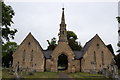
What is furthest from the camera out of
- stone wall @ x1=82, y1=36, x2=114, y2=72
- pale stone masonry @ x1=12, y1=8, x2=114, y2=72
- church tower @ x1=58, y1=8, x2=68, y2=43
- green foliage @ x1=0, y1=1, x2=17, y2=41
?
church tower @ x1=58, y1=8, x2=68, y2=43

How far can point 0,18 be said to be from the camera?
75.9ft

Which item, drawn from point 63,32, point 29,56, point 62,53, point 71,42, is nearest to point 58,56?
point 62,53

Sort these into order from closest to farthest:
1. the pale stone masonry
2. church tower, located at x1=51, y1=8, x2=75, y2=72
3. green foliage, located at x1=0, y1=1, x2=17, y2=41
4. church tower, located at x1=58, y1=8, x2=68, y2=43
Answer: green foliage, located at x1=0, y1=1, x2=17, y2=41 < church tower, located at x1=51, y1=8, x2=75, y2=72 < the pale stone masonry < church tower, located at x1=58, y1=8, x2=68, y2=43

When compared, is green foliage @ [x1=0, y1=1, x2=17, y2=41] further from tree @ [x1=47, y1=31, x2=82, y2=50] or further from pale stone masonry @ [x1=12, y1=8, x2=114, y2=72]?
tree @ [x1=47, y1=31, x2=82, y2=50]

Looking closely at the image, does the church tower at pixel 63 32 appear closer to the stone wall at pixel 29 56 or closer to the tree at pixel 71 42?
the stone wall at pixel 29 56

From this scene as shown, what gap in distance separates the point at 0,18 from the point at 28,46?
62.9 feet

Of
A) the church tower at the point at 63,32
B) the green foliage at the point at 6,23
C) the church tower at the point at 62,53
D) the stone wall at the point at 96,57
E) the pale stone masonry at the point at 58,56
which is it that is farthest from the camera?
the church tower at the point at 63,32

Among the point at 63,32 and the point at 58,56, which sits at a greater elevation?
the point at 63,32

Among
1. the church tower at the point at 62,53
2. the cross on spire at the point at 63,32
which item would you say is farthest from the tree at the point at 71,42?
the church tower at the point at 62,53

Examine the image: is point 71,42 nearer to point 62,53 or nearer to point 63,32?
point 63,32

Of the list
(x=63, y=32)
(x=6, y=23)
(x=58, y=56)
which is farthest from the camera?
(x=63, y=32)

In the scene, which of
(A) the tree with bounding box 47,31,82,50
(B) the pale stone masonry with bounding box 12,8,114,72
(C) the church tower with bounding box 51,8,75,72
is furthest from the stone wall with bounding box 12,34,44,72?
(A) the tree with bounding box 47,31,82,50

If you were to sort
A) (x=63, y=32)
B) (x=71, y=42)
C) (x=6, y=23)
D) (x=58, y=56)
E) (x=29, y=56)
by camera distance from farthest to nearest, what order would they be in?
(x=71, y=42), (x=63, y=32), (x=58, y=56), (x=29, y=56), (x=6, y=23)

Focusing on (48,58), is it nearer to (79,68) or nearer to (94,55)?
(79,68)
